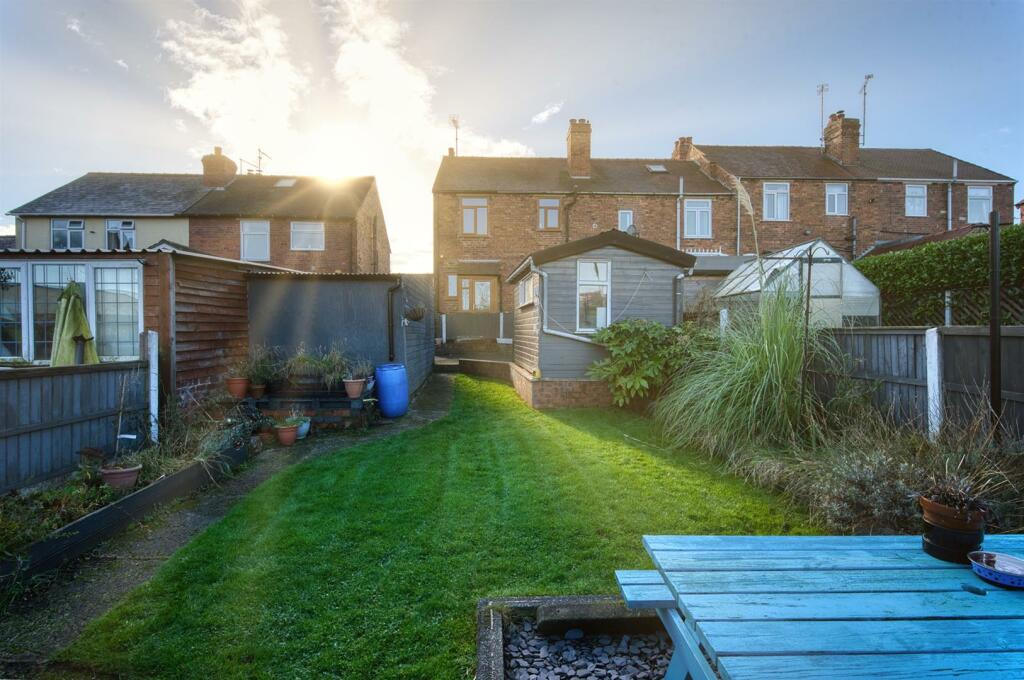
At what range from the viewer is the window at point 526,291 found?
9.75 meters

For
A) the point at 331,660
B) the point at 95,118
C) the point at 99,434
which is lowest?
the point at 331,660

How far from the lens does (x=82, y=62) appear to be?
6.91 meters

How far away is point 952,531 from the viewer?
163 cm

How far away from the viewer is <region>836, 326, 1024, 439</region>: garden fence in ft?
11.5

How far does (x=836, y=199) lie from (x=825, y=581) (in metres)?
23.1

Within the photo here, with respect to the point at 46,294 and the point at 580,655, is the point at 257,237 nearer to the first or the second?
the point at 46,294

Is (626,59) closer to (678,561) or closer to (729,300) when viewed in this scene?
(729,300)

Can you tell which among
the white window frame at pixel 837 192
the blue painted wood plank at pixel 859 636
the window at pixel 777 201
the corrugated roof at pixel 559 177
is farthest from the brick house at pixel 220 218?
the white window frame at pixel 837 192

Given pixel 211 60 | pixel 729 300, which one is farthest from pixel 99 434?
pixel 729 300

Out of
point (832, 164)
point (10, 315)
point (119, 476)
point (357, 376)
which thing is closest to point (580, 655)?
point (119, 476)

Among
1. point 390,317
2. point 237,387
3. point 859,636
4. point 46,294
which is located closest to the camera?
point 859,636

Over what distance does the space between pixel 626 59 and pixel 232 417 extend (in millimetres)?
8166

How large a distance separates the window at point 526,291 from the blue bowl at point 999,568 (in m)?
8.00

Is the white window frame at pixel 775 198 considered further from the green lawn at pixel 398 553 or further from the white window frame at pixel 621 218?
the green lawn at pixel 398 553
